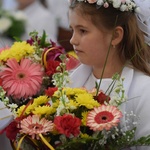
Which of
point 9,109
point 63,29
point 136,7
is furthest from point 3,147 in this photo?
point 63,29

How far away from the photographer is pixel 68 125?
1.21 m

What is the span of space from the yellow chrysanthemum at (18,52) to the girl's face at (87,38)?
0.16 meters

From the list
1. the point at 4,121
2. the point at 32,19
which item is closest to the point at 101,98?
the point at 4,121

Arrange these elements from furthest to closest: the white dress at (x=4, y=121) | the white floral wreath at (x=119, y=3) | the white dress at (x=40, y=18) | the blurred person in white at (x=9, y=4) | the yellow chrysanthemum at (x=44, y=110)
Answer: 1. the blurred person in white at (x=9, y=4)
2. the white dress at (x=40, y=18)
3. the white floral wreath at (x=119, y=3)
4. the white dress at (x=4, y=121)
5. the yellow chrysanthemum at (x=44, y=110)

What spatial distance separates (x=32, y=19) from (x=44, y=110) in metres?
2.82

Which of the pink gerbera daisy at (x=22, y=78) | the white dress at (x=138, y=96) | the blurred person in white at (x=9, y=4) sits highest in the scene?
the blurred person in white at (x=9, y=4)

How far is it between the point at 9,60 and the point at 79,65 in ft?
0.95

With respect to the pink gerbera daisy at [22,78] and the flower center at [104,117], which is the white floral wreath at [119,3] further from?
the flower center at [104,117]

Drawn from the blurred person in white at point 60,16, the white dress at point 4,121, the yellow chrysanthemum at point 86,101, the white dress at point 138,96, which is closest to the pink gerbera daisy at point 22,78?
the white dress at point 4,121

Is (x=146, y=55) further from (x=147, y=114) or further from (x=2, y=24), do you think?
(x=2, y=24)

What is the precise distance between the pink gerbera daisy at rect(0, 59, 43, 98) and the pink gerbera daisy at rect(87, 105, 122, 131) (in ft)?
1.25

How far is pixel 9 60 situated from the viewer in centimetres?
161

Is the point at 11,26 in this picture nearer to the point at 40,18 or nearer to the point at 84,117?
the point at 40,18

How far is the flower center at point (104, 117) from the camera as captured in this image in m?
1.19
